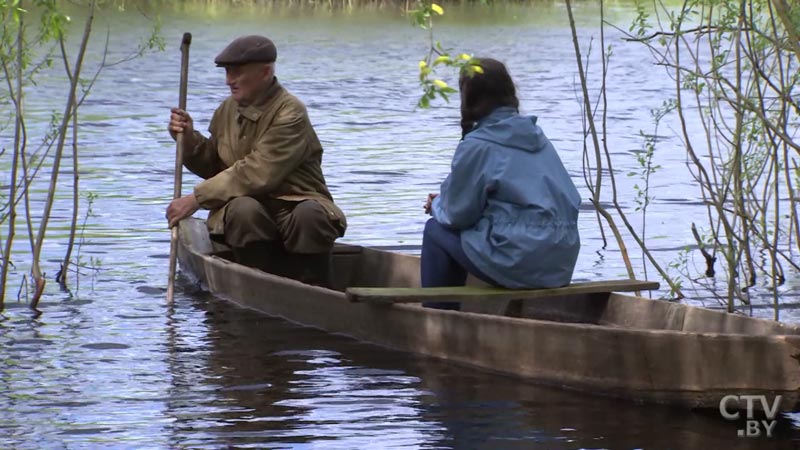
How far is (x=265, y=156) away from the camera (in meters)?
7.71

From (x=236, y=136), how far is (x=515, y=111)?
2143 millimetres

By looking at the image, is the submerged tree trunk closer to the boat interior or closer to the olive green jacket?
the olive green jacket

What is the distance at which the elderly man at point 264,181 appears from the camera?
7.73 metres

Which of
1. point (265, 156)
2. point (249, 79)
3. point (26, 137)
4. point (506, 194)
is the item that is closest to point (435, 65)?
point (506, 194)

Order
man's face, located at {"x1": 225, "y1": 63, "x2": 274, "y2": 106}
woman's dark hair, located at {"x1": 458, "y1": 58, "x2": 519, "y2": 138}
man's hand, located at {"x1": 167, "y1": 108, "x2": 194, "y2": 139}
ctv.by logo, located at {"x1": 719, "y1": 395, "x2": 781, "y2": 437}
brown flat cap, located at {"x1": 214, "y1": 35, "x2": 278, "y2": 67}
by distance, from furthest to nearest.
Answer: man's hand, located at {"x1": 167, "y1": 108, "x2": 194, "y2": 139}, man's face, located at {"x1": 225, "y1": 63, "x2": 274, "y2": 106}, brown flat cap, located at {"x1": 214, "y1": 35, "x2": 278, "y2": 67}, woman's dark hair, located at {"x1": 458, "y1": 58, "x2": 519, "y2": 138}, ctv.by logo, located at {"x1": 719, "y1": 395, "x2": 781, "y2": 437}

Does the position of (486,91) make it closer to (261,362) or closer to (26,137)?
(261,362)

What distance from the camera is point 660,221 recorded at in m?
11.2

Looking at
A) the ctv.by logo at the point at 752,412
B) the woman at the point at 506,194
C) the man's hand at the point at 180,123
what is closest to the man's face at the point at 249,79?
the man's hand at the point at 180,123

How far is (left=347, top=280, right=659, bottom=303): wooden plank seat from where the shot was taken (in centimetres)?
647

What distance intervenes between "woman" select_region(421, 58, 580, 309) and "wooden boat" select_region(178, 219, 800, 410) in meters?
0.12

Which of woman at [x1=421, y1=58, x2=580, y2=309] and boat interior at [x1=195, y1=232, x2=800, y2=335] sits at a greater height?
woman at [x1=421, y1=58, x2=580, y2=309]

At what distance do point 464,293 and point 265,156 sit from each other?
1710mm

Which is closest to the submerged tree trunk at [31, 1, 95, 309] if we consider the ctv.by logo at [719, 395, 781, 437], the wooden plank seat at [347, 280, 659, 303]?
the wooden plank seat at [347, 280, 659, 303]

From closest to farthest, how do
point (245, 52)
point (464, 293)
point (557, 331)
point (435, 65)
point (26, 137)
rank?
point (435, 65) → point (557, 331) → point (464, 293) → point (245, 52) → point (26, 137)
